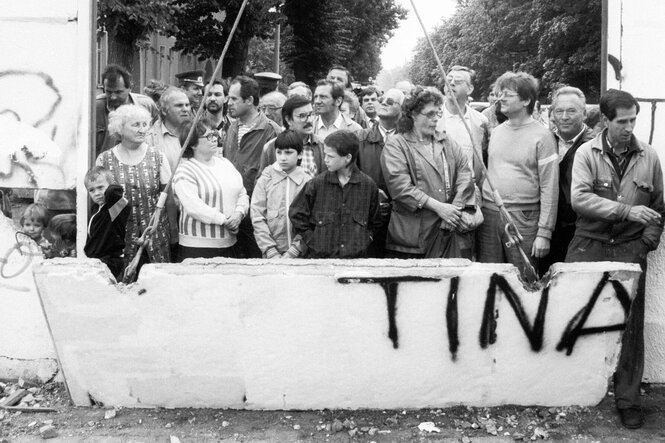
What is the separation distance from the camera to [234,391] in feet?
17.4

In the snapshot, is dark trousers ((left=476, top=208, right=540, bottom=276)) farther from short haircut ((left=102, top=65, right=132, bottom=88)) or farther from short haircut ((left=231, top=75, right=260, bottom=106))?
short haircut ((left=102, top=65, right=132, bottom=88))

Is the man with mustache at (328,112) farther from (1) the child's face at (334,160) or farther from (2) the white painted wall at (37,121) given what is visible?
(2) the white painted wall at (37,121)

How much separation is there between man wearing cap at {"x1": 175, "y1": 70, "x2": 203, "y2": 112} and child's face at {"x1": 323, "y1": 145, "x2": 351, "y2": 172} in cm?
357

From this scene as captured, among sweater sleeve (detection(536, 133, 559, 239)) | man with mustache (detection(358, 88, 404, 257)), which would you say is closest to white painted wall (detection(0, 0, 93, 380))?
man with mustache (detection(358, 88, 404, 257))

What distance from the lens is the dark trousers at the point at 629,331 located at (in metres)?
5.32

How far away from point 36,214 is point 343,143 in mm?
2065

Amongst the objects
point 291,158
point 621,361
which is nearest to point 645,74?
point 621,361

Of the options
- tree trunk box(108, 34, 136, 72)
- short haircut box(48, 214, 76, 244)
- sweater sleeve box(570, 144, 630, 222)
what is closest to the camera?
sweater sleeve box(570, 144, 630, 222)

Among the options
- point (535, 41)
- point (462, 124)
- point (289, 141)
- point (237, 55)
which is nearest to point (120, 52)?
point (237, 55)

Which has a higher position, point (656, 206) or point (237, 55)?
point (237, 55)

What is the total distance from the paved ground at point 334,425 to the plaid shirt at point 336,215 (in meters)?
1.08

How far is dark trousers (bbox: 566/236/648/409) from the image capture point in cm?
532

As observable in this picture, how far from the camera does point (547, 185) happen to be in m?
6.02

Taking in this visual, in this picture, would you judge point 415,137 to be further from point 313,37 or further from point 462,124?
point 313,37
